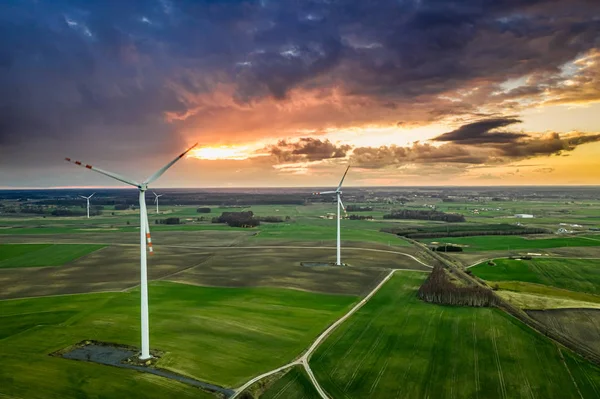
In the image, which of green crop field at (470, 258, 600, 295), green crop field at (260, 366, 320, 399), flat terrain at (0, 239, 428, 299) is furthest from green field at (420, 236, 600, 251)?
green crop field at (260, 366, 320, 399)

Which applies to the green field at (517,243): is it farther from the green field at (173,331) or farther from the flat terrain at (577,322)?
the green field at (173,331)

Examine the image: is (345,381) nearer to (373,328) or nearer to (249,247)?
(373,328)

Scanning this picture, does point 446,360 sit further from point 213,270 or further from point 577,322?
point 213,270

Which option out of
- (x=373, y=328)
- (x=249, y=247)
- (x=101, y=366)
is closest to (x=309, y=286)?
(x=373, y=328)

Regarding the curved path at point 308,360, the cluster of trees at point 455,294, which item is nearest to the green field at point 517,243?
the cluster of trees at point 455,294

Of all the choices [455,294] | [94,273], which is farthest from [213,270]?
[455,294]

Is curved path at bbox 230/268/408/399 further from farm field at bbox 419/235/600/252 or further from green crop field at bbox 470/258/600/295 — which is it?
farm field at bbox 419/235/600/252
